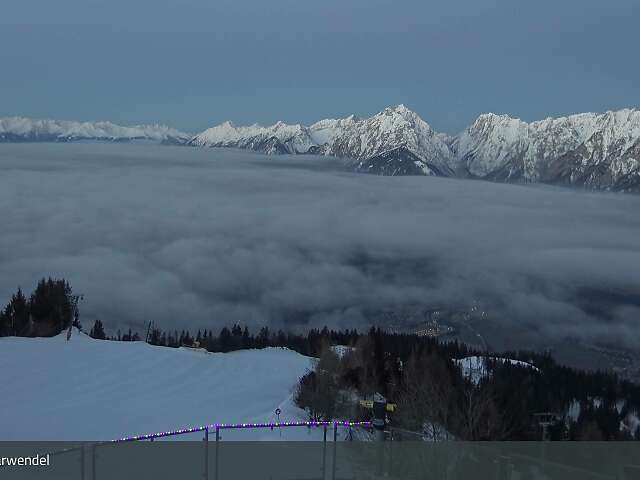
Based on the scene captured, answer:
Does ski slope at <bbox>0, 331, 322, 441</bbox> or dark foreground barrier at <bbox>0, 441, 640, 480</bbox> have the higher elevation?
dark foreground barrier at <bbox>0, 441, 640, 480</bbox>

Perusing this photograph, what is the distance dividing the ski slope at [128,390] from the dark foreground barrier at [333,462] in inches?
96.3

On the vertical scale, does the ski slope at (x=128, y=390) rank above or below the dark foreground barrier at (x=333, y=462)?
below

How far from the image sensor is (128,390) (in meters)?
38.1

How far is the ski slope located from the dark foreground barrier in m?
2.45

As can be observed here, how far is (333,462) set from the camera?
1842cm

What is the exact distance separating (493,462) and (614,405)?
3423 inches

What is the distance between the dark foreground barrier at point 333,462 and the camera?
1680cm

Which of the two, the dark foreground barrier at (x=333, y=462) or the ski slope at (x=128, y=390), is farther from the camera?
the ski slope at (x=128, y=390)

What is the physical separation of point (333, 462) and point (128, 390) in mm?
22523

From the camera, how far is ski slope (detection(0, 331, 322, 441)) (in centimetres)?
2986

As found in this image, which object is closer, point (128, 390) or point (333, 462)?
point (333, 462)

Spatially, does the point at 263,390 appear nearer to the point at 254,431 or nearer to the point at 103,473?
the point at 254,431

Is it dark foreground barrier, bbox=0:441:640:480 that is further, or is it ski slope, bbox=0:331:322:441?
ski slope, bbox=0:331:322:441

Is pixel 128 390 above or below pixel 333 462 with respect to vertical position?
below
